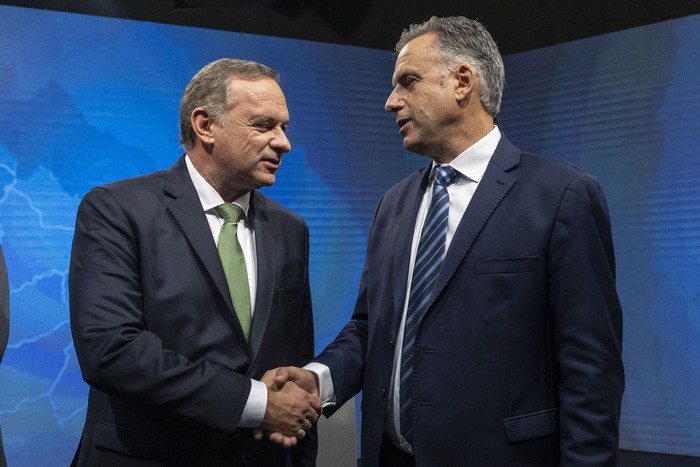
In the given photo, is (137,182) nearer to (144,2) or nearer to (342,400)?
(342,400)

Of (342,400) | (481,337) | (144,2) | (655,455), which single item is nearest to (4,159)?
(144,2)

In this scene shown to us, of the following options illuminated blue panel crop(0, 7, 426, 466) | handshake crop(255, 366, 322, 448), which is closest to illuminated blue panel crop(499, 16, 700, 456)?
illuminated blue panel crop(0, 7, 426, 466)

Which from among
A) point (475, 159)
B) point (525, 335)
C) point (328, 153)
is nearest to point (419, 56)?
point (475, 159)

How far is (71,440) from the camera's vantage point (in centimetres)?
416

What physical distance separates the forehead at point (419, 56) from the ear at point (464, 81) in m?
0.07

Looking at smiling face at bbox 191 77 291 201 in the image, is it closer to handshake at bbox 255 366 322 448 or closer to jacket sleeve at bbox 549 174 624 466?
handshake at bbox 255 366 322 448

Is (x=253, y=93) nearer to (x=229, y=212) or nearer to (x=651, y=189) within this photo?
(x=229, y=212)

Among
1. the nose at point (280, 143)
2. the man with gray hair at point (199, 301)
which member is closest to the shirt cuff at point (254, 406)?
the man with gray hair at point (199, 301)

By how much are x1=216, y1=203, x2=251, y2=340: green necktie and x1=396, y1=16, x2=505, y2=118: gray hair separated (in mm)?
753

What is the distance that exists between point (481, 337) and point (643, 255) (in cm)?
327

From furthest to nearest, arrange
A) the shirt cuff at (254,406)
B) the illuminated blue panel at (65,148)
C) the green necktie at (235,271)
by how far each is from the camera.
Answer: the illuminated blue panel at (65,148), the green necktie at (235,271), the shirt cuff at (254,406)

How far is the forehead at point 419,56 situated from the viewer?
2.35 metres

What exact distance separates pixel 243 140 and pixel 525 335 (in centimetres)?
98

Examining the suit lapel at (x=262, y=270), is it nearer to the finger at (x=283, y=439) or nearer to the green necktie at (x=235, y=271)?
the green necktie at (x=235, y=271)
